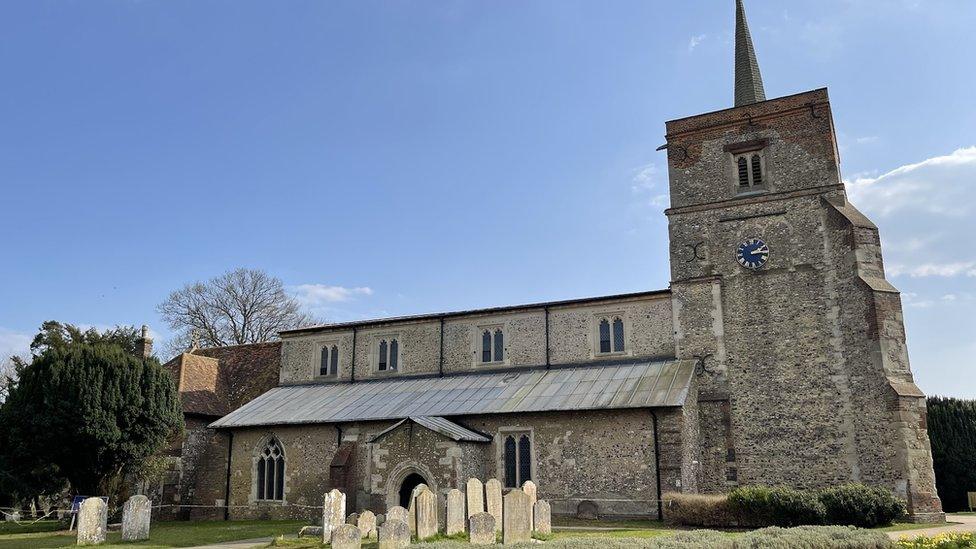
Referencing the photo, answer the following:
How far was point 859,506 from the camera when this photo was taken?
1908 centimetres

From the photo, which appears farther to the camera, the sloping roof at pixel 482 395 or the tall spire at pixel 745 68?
the tall spire at pixel 745 68

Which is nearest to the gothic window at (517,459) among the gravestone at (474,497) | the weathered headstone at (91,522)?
the gravestone at (474,497)

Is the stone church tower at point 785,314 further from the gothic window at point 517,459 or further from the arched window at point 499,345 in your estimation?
the arched window at point 499,345

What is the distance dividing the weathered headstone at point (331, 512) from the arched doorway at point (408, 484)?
424 centimetres

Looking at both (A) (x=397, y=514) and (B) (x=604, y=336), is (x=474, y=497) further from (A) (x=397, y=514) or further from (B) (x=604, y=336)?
(B) (x=604, y=336)

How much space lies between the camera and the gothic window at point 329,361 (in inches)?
1308

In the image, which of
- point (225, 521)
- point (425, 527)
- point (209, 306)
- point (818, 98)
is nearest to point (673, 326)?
point (818, 98)

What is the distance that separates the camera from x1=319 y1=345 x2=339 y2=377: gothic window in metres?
33.2

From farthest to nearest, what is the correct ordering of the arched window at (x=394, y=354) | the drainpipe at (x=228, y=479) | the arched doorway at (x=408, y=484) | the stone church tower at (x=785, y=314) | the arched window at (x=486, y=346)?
the arched window at (x=394, y=354) → the arched window at (x=486, y=346) → the drainpipe at (x=228, y=479) → the arched doorway at (x=408, y=484) → the stone church tower at (x=785, y=314)

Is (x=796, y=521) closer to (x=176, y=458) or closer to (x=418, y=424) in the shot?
(x=418, y=424)

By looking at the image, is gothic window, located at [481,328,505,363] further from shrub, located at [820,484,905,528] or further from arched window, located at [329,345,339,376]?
shrub, located at [820,484,905,528]

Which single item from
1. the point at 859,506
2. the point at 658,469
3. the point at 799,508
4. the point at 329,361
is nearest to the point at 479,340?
the point at 329,361

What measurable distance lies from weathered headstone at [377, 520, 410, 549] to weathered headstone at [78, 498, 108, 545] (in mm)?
9142

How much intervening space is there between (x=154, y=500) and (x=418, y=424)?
12833mm
